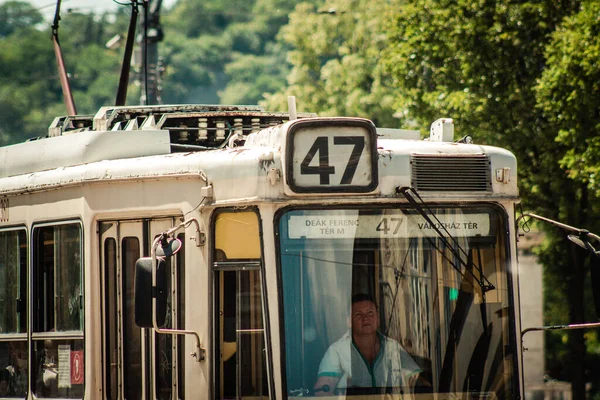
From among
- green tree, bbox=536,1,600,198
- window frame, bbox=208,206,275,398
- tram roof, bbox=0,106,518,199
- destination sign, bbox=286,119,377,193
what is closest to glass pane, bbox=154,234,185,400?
window frame, bbox=208,206,275,398

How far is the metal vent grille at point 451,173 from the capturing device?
771 cm

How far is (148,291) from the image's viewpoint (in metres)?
7.14

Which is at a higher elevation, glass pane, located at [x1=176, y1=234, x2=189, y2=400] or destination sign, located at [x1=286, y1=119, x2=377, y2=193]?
destination sign, located at [x1=286, y1=119, x2=377, y2=193]

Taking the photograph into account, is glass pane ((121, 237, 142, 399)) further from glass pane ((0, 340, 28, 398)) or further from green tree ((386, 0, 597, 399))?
green tree ((386, 0, 597, 399))

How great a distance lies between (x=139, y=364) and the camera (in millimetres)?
8164

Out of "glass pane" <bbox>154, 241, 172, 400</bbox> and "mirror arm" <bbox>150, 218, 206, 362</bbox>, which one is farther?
"glass pane" <bbox>154, 241, 172, 400</bbox>

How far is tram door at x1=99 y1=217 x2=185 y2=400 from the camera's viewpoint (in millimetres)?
7996

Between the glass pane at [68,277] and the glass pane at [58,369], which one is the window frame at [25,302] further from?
the glass pane at [68,277]

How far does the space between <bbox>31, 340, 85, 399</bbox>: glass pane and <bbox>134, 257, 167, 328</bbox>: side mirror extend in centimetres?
141

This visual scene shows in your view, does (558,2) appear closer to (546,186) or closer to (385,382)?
(546,186)

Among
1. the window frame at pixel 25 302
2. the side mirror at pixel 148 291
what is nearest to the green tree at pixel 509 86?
the window frame at pixel 25 302

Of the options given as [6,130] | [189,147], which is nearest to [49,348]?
[189,147]

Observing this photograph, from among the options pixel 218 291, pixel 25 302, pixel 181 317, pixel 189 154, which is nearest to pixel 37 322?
pixel 25 302

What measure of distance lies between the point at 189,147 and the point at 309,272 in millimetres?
1926
